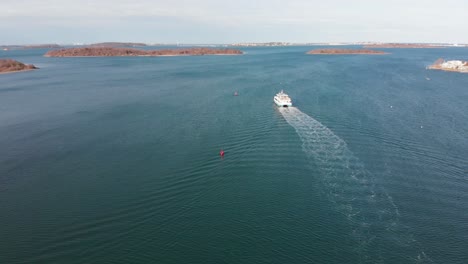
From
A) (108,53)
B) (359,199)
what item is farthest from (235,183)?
(108,53)

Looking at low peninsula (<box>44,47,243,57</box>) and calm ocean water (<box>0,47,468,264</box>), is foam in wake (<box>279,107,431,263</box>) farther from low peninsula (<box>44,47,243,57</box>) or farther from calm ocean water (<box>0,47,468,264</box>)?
low peninsula (<box>44,47,243,57</box>)

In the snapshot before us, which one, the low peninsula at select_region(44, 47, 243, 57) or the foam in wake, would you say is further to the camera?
the low peninsula at select_region(44, 47, 243, 57)

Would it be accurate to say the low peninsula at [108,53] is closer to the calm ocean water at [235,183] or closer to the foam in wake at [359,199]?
the calm ocean water at [235,183]

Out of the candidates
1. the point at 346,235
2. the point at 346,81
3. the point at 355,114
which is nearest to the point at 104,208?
the point at 346,235

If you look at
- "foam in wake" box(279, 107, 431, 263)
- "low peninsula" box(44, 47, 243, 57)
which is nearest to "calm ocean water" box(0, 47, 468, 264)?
"foam in wake" box(279, 107, 431, 263)

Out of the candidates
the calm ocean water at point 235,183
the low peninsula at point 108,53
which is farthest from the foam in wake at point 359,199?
the low peninsula at point 108,53
